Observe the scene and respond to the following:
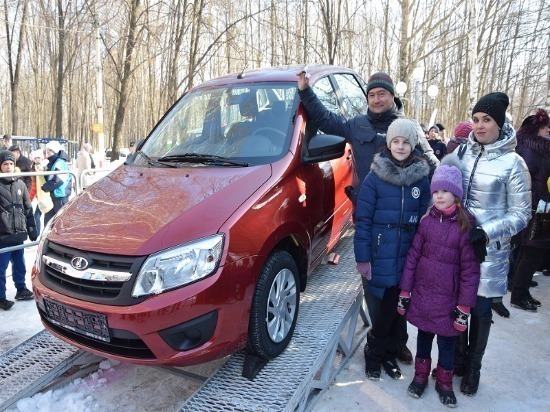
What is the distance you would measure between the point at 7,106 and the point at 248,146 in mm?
48706

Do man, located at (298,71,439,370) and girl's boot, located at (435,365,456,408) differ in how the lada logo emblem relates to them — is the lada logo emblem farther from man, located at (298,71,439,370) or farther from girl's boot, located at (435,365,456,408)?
girl's boot, located at (435,365,456,408)

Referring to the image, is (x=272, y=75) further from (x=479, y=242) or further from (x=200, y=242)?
(x=479, y=242)

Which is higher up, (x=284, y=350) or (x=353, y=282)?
(x=353, y=282)

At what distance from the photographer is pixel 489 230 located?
262 cm

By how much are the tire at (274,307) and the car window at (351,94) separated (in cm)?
195

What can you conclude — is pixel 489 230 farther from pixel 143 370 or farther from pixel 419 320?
pixel 143 370

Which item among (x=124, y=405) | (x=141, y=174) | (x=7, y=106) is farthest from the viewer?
(x=7, y=106)

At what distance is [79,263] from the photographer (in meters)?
2.34

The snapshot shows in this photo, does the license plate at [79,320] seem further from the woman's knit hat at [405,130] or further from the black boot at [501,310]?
the black boot at [501,310]

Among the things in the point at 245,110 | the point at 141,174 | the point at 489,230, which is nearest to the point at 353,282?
the point at 489,230

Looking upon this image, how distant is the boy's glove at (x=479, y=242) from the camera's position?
254 cm

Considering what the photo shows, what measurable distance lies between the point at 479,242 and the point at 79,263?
2.37 m

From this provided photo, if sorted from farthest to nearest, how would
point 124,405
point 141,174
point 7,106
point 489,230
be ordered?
point 7,106 → point 141,174 → point 124,405 → point 489,230

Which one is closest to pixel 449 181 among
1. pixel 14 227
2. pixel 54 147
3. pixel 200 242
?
pixel 200 242
